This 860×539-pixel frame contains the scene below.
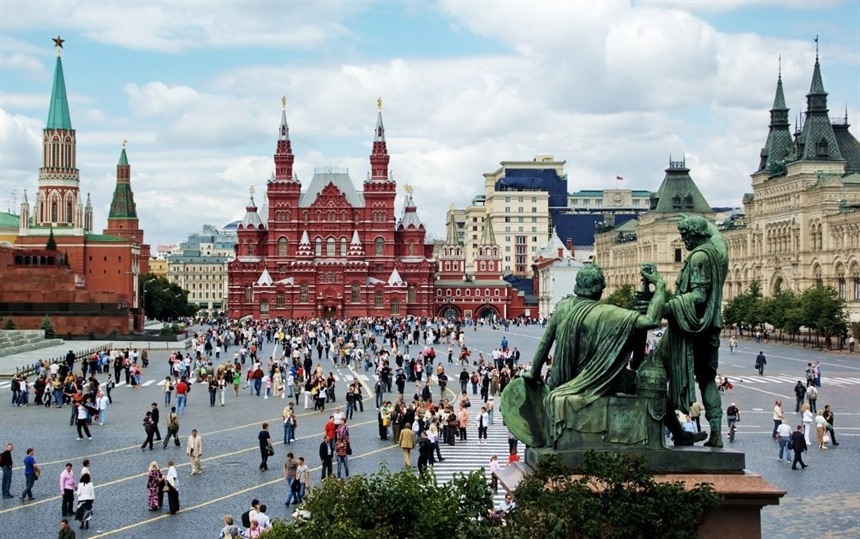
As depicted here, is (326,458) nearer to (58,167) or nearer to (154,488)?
(154,488)

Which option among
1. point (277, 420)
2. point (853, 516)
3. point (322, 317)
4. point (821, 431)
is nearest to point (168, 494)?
point (853, 516)

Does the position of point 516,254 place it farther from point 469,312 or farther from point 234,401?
point 234,401

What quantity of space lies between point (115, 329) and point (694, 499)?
68.4 metres

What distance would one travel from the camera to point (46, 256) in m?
90.9

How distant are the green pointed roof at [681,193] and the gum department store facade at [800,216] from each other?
4.41ft

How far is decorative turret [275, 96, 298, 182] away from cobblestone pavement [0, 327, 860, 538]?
273 ft

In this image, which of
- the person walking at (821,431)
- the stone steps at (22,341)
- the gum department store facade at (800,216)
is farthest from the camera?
the gum department store facade at (800,216)

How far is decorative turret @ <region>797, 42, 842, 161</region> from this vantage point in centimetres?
8356

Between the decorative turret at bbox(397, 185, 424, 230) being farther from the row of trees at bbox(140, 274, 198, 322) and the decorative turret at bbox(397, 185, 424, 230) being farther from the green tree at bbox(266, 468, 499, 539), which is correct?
the green tree at bbox(266, 468, 499, 539)

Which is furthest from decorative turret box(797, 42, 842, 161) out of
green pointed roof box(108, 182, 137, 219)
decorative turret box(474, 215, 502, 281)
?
green pointed roof box(108, 182, 137, 219)

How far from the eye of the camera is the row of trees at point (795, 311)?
62969 mm

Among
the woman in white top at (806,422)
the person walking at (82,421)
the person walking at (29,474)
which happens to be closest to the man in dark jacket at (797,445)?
the woman in white top at (806,422)

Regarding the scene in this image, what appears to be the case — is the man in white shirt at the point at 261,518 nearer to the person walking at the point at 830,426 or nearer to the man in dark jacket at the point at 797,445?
the man in dark jacket at the point at 797,445

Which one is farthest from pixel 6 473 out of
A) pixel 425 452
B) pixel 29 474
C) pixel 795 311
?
pixel 795 311
